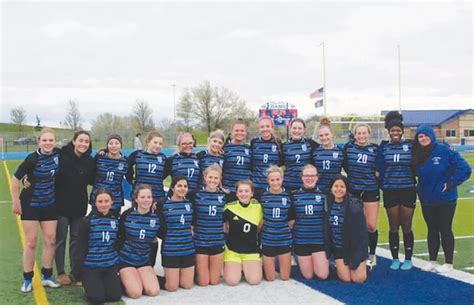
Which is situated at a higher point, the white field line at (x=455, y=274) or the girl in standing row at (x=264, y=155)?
the girl in standing row at (x=264, y=155)

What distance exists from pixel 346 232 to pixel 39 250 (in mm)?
4353

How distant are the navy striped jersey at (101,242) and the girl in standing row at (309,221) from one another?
1.99 m

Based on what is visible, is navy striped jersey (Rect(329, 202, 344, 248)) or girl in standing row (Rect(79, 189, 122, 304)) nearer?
girl in standing row (Rect(79, 189, 122, 304))

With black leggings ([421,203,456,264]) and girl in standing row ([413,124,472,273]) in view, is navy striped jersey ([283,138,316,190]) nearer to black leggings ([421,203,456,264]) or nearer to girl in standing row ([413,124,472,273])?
girl in standing row ([413,124,472,273])

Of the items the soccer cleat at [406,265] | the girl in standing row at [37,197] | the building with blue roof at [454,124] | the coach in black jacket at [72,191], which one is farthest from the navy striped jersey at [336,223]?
the building with blue roof at [454,124]

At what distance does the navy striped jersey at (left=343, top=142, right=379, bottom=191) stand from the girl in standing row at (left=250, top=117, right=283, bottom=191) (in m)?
0.84

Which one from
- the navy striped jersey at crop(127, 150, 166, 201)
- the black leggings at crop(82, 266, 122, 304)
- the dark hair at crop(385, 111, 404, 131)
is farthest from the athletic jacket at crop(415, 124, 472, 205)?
the black leggings at crop(82, 266, 122, 304)

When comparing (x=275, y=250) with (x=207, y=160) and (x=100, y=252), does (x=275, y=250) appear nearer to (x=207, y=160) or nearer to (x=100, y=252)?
(x=207, y=160)

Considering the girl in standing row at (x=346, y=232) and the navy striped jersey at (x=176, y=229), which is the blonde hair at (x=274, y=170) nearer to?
the girl in standing row at (x=346, y=232)

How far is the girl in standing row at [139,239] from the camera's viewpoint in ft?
17.3

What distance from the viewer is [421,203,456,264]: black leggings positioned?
6.06 meters

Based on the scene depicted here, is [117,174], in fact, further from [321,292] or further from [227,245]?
[321,292]

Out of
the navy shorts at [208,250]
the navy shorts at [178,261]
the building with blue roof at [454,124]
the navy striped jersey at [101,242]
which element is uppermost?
the building with blue roof at [454,124]

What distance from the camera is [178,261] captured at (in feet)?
17.8
